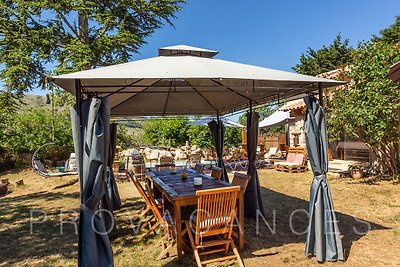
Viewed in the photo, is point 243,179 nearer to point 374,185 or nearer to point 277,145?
point 374,185

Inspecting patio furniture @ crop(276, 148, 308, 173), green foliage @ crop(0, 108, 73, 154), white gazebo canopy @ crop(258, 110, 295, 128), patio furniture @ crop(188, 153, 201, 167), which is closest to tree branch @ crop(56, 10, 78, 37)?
green foliage @ crop(0, 108, 73, 154)

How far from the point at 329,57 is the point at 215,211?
25.3 m

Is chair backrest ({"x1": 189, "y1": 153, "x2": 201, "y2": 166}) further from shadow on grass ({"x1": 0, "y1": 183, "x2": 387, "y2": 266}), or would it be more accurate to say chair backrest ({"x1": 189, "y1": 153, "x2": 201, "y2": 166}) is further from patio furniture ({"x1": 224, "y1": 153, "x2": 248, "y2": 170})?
shadow on grass ({"x1": 0, "y1": 183, "x2": 387, "y2": 266})

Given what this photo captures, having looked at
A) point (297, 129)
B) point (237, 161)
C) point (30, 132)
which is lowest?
point (237, 161)

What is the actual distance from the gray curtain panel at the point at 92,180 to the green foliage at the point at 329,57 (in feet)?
82.2

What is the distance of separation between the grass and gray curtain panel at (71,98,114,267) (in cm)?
101

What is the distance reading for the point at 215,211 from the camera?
154 inches

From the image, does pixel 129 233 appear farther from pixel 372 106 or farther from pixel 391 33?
pixel 391 33

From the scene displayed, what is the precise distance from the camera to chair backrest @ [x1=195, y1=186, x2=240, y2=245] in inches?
149

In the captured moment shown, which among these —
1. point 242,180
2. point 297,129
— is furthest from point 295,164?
point 242,180

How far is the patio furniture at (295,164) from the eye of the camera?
12758mm

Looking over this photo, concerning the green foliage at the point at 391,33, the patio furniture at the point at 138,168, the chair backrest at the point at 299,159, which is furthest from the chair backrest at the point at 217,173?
the green foliage at the point at 391,33

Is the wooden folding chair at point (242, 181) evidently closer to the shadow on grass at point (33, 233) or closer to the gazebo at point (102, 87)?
the gazebo at point (102, 87)

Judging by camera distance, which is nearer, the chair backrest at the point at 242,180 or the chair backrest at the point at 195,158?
the chair backrest at the point at 242,180
